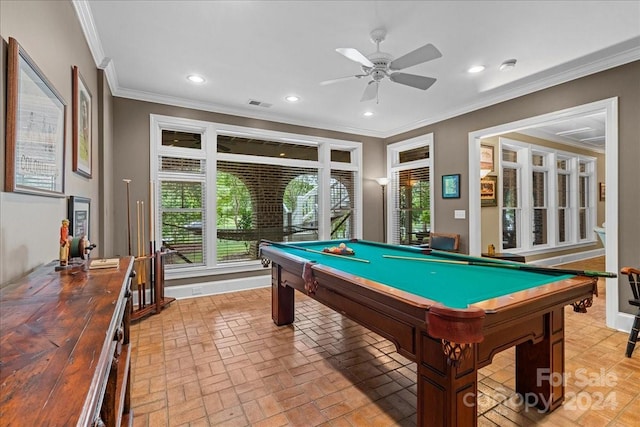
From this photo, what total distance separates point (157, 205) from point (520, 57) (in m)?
4.67

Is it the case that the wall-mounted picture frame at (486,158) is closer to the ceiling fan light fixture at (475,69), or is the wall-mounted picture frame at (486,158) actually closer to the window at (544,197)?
the window at (544,197)

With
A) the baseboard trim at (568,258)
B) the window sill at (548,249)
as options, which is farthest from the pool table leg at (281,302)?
the baseboard trim at (568,258)

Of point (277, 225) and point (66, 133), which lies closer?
point (66, 133)

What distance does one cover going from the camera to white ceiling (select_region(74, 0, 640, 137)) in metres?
2.39

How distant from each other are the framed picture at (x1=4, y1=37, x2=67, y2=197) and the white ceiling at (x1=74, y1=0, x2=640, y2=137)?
3.62 ft

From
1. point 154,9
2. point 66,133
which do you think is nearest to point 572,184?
point 154,9

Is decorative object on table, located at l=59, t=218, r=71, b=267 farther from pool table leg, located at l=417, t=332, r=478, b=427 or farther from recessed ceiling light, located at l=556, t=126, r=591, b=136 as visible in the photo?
recessed ceiling light, located at l=556, t=126, r=591, b=136

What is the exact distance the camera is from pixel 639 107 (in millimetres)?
2941

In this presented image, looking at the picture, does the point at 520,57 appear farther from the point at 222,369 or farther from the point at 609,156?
the point at 222,369

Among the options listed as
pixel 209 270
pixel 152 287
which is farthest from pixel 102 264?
pixel 209 270

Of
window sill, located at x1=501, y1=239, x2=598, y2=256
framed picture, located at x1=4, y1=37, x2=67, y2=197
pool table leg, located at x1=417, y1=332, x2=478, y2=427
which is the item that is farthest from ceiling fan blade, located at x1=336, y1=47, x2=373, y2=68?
window sill, located at x1=501, y1=239, x2=598, y2=256

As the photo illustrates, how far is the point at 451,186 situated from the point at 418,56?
2.85 m

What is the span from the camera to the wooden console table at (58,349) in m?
0.51

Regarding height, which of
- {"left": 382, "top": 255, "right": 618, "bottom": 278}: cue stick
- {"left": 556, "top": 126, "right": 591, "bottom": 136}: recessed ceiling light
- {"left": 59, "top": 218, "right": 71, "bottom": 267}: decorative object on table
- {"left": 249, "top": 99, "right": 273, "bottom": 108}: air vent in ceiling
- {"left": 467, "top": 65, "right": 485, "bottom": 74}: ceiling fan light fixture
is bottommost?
{"left": 382, "top": 255, "right": 618, "bottom": 278}: cue stick
